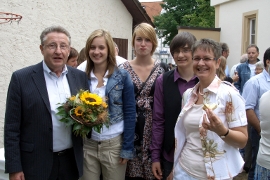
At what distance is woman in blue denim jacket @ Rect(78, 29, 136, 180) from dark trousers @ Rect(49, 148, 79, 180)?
0.26 m

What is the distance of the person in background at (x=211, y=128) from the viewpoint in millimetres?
2541

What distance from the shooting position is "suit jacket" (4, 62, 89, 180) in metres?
2.83

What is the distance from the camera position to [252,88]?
14.7 feet

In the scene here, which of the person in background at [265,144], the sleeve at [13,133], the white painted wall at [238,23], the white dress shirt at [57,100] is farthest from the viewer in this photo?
the white painted wall at [238,23]

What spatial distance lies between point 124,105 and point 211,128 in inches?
51.9

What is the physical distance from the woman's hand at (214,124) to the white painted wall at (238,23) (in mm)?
12508

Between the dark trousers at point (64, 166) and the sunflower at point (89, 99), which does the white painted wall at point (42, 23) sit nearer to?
the dark trousers at point (64, 166)

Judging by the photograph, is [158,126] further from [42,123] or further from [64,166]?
[42,123]

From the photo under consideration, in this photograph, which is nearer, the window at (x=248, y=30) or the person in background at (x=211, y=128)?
the person in background at (x=211, y=128)

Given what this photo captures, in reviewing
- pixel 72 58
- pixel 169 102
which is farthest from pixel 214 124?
pixel 72 58

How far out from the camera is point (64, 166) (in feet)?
10.2

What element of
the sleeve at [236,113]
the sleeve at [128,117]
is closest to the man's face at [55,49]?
the sleeve at [128,117]

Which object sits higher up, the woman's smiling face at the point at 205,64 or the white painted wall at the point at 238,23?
the white painted wall at the point at 238,23

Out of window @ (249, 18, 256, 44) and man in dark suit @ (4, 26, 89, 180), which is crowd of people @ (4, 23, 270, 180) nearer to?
man in dark suit @ (4, 26, 89, 180)
